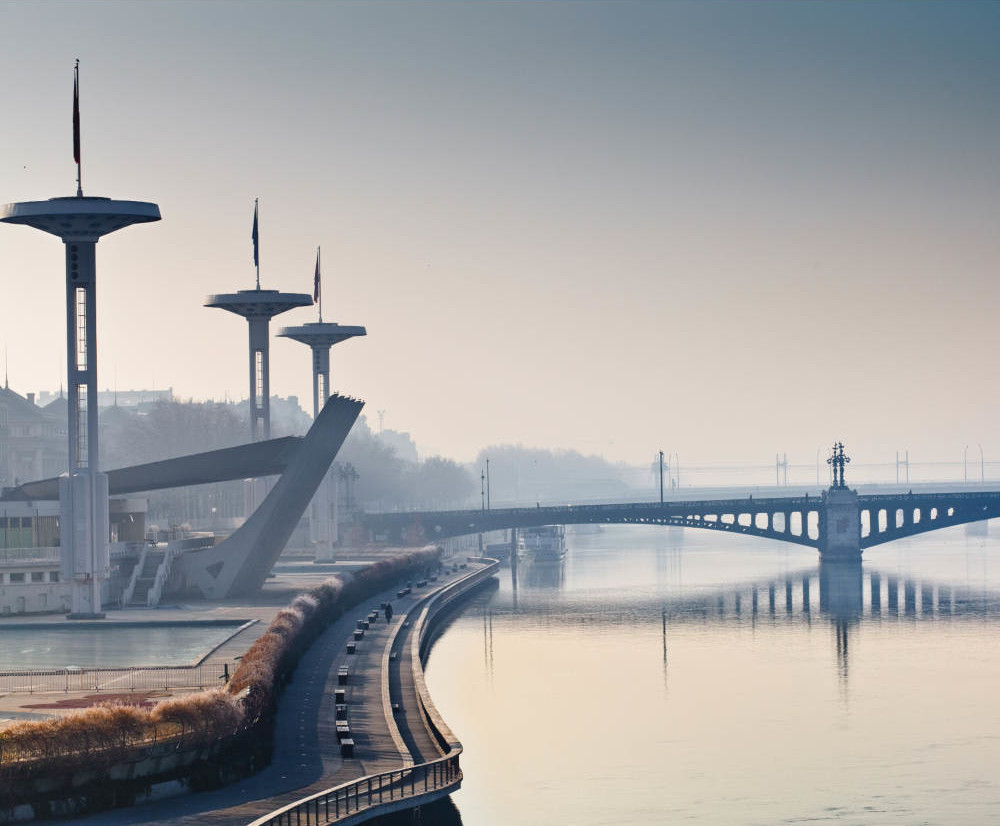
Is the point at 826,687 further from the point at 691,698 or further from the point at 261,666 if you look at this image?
the point at 261,666

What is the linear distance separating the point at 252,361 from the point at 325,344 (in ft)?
55.8

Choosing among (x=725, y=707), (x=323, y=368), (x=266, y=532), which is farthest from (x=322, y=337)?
(x=725, y=707)

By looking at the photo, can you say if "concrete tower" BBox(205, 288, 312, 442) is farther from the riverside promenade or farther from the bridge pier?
the bridge pier

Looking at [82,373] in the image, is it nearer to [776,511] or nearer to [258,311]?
[258,311]

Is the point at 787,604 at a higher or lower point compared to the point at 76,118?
lower

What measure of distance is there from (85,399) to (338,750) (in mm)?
44592

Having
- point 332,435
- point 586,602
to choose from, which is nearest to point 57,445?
point 586,602

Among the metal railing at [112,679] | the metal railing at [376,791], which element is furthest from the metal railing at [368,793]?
the metal railing at [112,679]

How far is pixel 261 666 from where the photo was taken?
62.8 metres

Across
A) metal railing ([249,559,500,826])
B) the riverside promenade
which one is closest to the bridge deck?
the riverside promenade

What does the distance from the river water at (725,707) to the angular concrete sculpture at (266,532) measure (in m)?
13.5

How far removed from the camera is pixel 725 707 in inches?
3123

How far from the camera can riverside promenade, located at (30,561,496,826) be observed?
4441 cm

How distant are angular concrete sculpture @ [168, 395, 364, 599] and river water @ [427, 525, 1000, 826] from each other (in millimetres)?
13480
